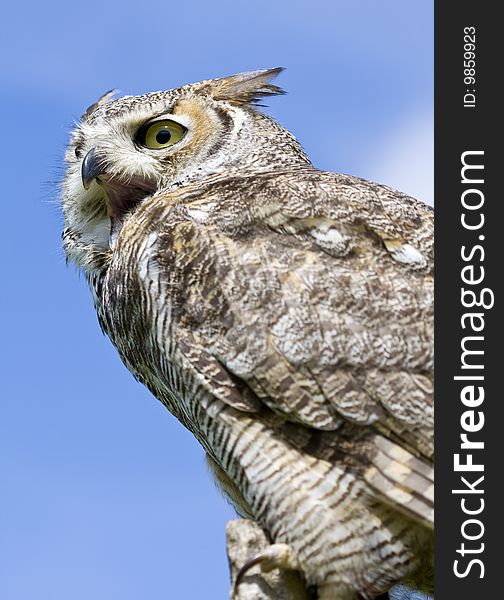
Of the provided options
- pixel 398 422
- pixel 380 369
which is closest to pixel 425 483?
pixel 398 422

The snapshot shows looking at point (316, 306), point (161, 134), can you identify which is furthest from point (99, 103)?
point (316, 306)

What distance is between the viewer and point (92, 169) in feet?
16.2

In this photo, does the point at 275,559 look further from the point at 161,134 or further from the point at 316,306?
the point at 161,134

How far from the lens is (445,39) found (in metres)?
3.88

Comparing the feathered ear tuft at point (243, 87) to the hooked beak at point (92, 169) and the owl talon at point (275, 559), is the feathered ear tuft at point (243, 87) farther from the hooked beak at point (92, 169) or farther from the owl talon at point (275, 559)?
the owl talon at point (275, 559)

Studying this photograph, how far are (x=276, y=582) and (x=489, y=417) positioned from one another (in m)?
1.04

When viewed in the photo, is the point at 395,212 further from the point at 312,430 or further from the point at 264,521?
the point at 264,521

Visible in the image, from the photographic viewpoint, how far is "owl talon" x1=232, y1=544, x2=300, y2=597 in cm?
365

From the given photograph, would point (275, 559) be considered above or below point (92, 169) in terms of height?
below

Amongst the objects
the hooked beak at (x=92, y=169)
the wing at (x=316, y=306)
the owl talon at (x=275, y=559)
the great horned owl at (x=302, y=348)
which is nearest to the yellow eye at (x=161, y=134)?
the hooked beak at (x=92, y=169)

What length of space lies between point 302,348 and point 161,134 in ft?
6.16

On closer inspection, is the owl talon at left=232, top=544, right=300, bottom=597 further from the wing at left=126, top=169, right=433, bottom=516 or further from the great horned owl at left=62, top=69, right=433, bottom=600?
the wing at left=126, top=169, right=433, bottom=516

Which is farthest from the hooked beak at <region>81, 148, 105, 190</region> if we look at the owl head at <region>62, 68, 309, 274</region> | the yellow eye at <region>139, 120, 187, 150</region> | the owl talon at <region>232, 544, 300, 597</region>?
the owl talon at <region>232, 544, 300, 597</region>

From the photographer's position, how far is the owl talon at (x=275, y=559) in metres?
3.65
